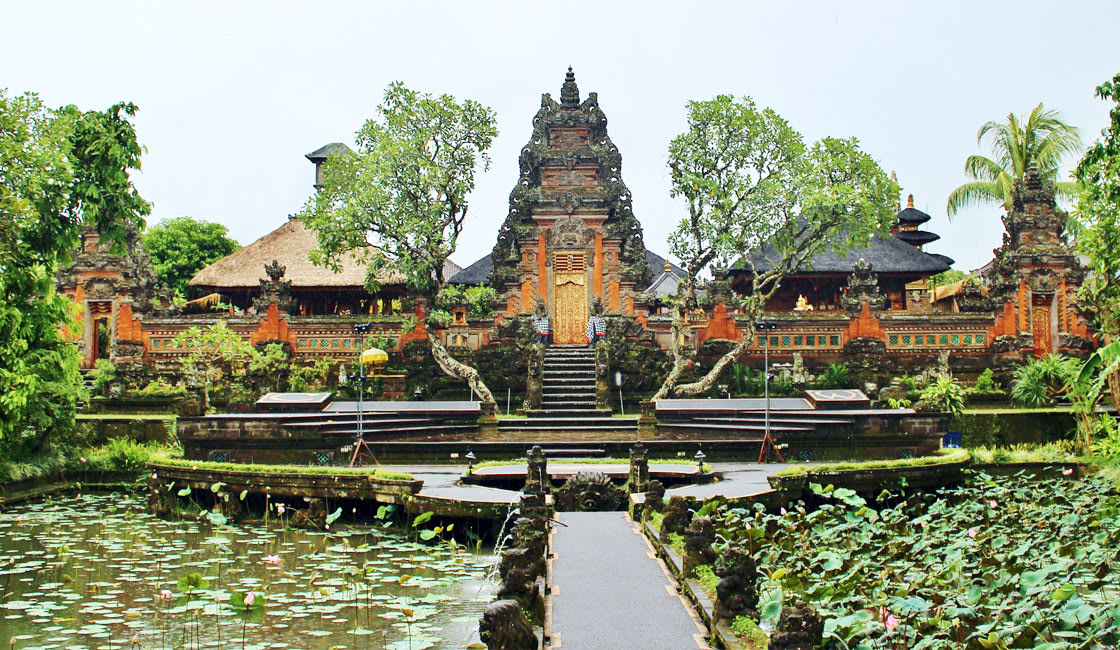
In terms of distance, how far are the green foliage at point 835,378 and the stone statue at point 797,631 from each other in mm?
18572

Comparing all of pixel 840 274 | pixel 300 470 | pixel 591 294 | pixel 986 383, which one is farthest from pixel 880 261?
pixel 300 470

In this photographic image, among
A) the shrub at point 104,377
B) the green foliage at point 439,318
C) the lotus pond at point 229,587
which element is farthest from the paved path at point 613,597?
the shrub at point 104,377

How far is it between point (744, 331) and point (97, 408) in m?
15.5

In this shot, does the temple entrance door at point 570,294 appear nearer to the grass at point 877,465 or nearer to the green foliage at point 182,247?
the grass at point 877,465

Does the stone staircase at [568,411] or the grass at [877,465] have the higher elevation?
the stone staircase at [568,411]

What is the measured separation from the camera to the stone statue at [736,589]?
7.12m

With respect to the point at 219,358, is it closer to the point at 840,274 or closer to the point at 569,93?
the point at 569,93

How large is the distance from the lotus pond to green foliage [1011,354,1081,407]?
15161mm

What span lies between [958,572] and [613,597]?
298 cm

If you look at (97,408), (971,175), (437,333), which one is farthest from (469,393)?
(971,175)

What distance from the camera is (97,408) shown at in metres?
22.4

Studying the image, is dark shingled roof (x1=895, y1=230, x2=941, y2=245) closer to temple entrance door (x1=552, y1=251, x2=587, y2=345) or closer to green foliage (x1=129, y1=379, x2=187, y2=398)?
temple entrance door (x1=552, y1=251, x2=587, y2=345)

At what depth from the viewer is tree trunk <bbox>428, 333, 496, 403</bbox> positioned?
22.8 metres

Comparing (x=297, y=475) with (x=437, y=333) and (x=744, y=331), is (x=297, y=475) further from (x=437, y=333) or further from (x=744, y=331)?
(x=744, y=331)
